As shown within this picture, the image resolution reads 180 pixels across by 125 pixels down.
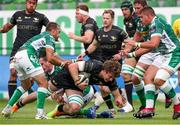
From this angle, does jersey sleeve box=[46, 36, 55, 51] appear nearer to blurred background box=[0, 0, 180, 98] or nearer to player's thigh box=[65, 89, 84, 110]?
player's thigh box=[65, 89, 84, 110]

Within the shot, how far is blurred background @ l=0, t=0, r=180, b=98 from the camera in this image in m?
22.2

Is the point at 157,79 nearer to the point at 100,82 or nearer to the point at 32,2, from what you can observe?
the point at 100,82

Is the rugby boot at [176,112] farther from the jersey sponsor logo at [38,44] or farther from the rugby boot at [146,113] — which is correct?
the jersey sponsor logo at [38,44]

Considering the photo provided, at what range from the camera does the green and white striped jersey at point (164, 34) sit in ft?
48.7

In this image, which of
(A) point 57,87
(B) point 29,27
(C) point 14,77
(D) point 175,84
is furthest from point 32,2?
(D) point 175,84

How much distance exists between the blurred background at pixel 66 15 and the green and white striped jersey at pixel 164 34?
6.75m

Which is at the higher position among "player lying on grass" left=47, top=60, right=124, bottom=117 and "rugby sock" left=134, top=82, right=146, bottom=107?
"player lying on grass" left=47, top=60, right=124, bottom=117

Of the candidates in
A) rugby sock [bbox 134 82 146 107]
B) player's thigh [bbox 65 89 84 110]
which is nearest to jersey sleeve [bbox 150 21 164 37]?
player's thigh [bbox 65 89 84 110]

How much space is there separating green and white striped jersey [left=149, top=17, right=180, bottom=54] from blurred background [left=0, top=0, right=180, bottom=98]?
675cm

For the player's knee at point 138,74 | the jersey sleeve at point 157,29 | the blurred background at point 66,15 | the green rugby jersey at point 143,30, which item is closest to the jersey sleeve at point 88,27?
the green rugby jersey at point 143,30

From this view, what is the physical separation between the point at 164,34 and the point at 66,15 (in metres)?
8.13

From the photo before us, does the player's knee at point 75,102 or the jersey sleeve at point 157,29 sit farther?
the player's knee at point 75,102

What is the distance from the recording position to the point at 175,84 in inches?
844

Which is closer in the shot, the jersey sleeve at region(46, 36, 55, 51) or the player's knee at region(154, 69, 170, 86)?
the jersey sleeve at region(46, 36, 55, 51)
